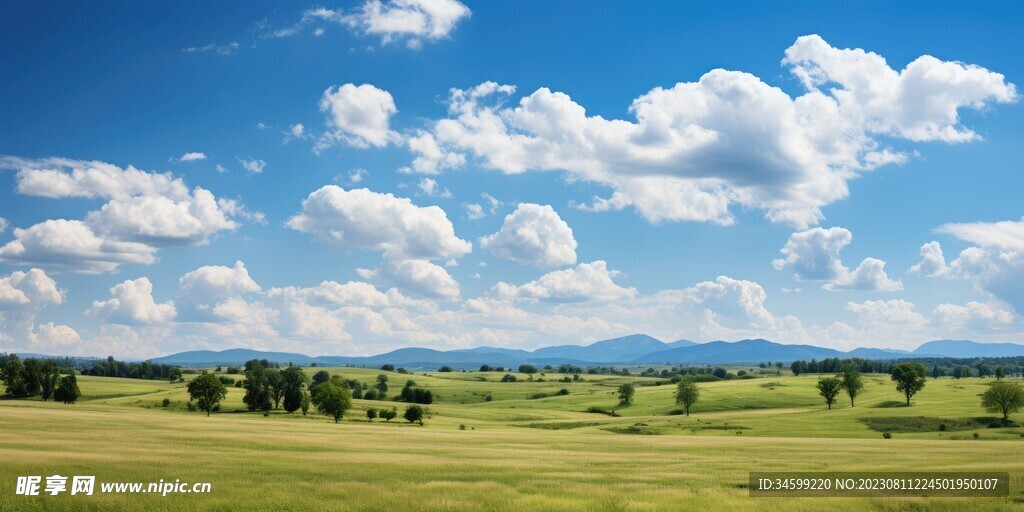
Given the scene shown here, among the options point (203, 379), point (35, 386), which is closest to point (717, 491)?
point (203, 379)

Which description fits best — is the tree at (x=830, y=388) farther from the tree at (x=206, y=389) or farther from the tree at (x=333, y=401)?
the tree at (x=206, y=389)

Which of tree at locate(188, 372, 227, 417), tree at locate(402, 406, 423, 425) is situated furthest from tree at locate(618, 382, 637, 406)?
tree at locate(188, 372, 227, 417)

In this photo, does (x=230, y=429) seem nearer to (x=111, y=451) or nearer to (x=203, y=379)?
(x=111, y=451)

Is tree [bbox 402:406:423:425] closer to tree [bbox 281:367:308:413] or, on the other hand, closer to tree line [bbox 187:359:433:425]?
tree line [bbox 187:359:433:425]

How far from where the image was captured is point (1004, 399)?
103 m

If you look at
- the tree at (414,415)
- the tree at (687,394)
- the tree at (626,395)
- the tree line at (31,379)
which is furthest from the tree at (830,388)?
the tree line at (31,379)

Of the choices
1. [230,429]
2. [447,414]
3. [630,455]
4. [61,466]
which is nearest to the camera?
[61,466]

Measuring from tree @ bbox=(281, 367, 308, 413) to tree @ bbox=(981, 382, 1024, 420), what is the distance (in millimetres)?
126678

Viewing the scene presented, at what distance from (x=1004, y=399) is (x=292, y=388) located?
131m

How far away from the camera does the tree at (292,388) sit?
14525 centimetres

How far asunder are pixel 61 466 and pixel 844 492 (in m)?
41.3

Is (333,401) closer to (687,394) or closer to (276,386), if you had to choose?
(276,386)

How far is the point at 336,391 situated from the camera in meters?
115

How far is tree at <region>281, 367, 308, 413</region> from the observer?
145m
